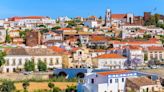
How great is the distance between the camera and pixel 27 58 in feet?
166

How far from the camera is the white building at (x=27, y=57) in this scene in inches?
1950

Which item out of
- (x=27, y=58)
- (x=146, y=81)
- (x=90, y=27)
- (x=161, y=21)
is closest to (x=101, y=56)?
(x=27, y=58)

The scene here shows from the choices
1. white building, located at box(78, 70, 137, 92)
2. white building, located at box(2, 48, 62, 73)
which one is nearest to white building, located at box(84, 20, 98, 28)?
white building, located at box(2, 48, 62, 73)

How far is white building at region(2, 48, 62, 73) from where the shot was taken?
4953cm

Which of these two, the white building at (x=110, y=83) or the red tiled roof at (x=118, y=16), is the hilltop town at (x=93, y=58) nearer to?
the white building at (x=110, y=83)

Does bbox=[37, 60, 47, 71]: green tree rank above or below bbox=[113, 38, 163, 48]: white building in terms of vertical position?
below

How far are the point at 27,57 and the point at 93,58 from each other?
26.9ft

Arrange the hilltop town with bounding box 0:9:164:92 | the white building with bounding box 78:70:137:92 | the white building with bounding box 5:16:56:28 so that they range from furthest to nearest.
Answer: the white building with bounding box 5:16:56:28 < the hilltop town with bounding box 0:9:164:92 < the white building with bounding box 78:70:137:92

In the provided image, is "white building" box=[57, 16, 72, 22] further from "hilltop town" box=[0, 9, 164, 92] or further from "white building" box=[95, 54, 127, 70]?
"white building" box=[95, 54, 127, 70]

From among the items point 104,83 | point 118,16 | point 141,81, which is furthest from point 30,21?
point 104,83

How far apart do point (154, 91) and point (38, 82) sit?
11539 mm

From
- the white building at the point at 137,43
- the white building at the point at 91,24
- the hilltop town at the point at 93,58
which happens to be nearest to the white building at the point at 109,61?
the hilltop town at the point at 93,58

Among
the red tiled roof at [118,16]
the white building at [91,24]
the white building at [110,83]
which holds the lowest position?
the white building at [110,83]

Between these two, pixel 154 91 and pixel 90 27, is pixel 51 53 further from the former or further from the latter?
pixel 90 27
